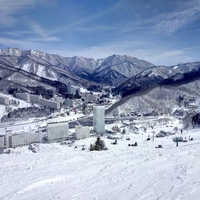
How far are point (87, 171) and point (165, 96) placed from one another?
81.1m

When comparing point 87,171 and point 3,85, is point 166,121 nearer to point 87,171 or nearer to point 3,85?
point 87,171

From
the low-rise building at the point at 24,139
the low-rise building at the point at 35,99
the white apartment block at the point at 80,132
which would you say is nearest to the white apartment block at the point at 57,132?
the low-rise building at the point at 24,139

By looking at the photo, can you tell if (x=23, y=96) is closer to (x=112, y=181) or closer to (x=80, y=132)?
(x=80, y=132)

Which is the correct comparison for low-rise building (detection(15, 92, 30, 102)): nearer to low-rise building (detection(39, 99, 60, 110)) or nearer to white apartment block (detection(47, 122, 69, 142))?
low-rise building (detection(39, 99, 60, 110))

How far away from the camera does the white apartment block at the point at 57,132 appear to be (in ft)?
164

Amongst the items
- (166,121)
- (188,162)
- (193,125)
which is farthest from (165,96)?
(188,162)

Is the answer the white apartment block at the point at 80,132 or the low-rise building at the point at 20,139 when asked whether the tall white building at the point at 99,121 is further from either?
the low-rise building at the point at 20,139

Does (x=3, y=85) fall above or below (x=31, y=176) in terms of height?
above

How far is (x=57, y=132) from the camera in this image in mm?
51188

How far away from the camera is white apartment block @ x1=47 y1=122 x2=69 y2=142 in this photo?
164ft

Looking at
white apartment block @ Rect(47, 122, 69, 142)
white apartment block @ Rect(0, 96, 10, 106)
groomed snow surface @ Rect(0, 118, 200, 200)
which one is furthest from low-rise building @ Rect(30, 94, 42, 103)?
groomed snow surface @ Rect(0, 118, 200, 200)

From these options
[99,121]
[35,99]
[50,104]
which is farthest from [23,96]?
[99,121]

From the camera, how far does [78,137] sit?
49.6m

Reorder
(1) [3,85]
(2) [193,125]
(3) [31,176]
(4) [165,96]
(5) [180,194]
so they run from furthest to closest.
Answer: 1. (1) [3,85]
2. (4) [165,96]
3. (2) [193,125]
4. (3) [31,176]
5. (5) [180,194]
